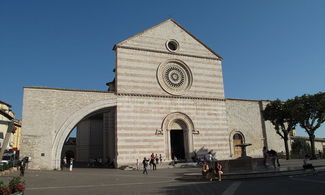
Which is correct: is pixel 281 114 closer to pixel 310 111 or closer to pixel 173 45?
pixel 310 111

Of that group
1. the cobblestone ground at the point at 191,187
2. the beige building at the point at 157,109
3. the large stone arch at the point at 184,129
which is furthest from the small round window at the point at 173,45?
the cobblestone ground at the point at 191,187

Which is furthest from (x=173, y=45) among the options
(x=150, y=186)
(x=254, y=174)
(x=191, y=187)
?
(x=191, y=187)

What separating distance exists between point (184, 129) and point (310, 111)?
1314 centimetres

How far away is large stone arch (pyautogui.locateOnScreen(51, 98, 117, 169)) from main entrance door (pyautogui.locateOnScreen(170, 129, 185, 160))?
7986mm

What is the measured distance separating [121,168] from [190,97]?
9852mm

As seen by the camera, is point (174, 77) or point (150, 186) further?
point (174, 77)

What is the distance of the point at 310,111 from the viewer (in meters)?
27.5

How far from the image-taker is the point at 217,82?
1145 inches

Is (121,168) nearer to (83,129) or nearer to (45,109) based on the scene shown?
(45,109)

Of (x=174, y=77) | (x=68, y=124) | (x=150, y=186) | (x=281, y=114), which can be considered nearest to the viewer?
(x=150, y=186)

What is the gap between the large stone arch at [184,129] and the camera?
84.0 feet

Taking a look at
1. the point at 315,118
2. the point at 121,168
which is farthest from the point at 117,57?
the point at 315,118

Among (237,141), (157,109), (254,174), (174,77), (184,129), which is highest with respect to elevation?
(174,77)

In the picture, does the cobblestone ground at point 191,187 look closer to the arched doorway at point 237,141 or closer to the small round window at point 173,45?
the arched doorway at point 237,141
